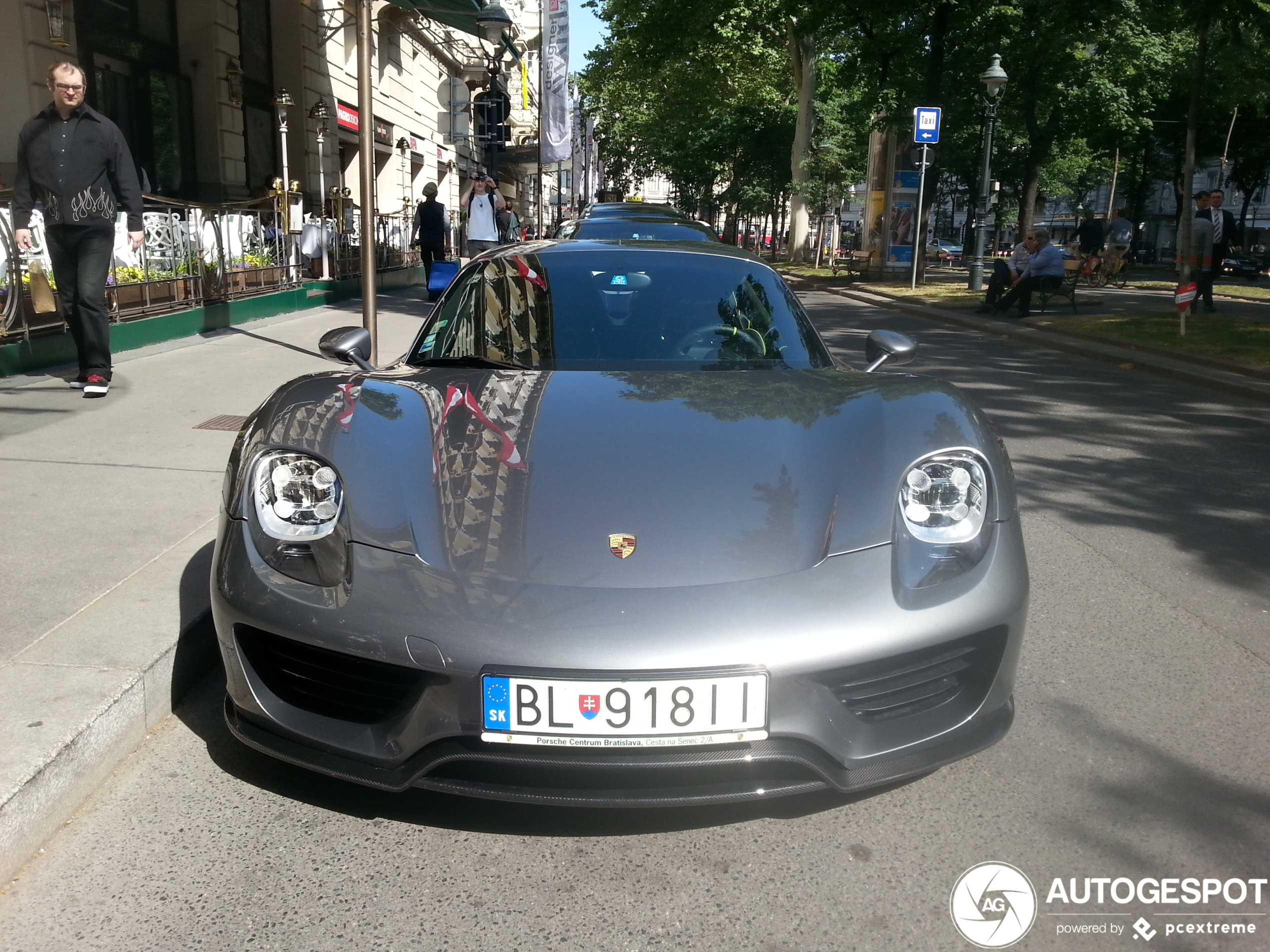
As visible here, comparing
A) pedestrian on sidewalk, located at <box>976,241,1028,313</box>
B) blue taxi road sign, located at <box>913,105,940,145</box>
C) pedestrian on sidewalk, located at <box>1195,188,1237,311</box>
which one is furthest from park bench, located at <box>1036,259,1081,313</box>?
blue taxi road sign, located at <box>913,105,940,145</box>

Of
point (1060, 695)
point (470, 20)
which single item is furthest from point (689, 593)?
point (470, 20)

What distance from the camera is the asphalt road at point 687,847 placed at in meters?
2.14

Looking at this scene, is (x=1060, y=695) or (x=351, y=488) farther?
(x=1060, y=695)

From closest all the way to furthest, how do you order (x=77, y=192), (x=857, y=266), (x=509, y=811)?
(x=509, y=811) → (x=77, y=192) → (x=857, y=266)

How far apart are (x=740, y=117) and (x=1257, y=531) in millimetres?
39395

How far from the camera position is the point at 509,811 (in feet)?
8.43

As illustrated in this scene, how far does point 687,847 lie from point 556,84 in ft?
101

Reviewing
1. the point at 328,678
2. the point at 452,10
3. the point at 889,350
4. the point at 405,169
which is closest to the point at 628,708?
the point at 328,678

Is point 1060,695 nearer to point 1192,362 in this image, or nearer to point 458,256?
point 1192,362

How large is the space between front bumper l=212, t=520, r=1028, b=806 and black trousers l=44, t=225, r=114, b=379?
5.21 meters

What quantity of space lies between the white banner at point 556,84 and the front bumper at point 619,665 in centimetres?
2926

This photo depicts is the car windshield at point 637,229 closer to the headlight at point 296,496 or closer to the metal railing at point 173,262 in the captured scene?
the metal railing at point 173,262

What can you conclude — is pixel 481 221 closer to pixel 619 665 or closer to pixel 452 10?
pixel 452 10

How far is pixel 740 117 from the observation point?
42.0 m
